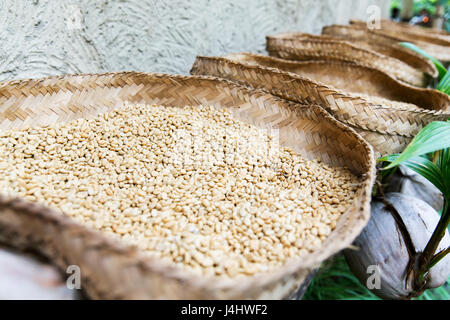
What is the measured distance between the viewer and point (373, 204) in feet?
3.86

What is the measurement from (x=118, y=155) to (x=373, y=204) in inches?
36.4

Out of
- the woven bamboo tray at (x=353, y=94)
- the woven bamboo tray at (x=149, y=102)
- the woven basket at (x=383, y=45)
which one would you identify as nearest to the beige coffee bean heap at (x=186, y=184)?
the woven bamboo tray at (x=149, y=102)

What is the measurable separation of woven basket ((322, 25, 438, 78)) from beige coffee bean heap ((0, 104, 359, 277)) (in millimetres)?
1247

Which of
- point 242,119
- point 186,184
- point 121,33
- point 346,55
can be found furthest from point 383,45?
point 186,184

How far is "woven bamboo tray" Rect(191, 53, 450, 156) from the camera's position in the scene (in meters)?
1.06

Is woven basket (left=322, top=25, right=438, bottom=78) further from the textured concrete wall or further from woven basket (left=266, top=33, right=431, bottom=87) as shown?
the textured concrete wall

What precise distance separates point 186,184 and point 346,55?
1343mm

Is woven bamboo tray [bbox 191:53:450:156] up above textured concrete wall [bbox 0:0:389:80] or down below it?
below

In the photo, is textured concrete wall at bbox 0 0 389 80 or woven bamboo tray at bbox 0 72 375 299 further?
textured concrete wall at bbox 0 0 389 80

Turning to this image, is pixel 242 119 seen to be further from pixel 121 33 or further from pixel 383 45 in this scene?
pixel 383 45

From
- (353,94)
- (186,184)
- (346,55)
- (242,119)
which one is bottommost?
(186,184)

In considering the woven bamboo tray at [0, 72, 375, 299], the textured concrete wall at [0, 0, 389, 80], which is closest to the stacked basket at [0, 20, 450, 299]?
the woven bamboo tray at [0, 72, 375, 299]

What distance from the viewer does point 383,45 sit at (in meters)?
2.26
